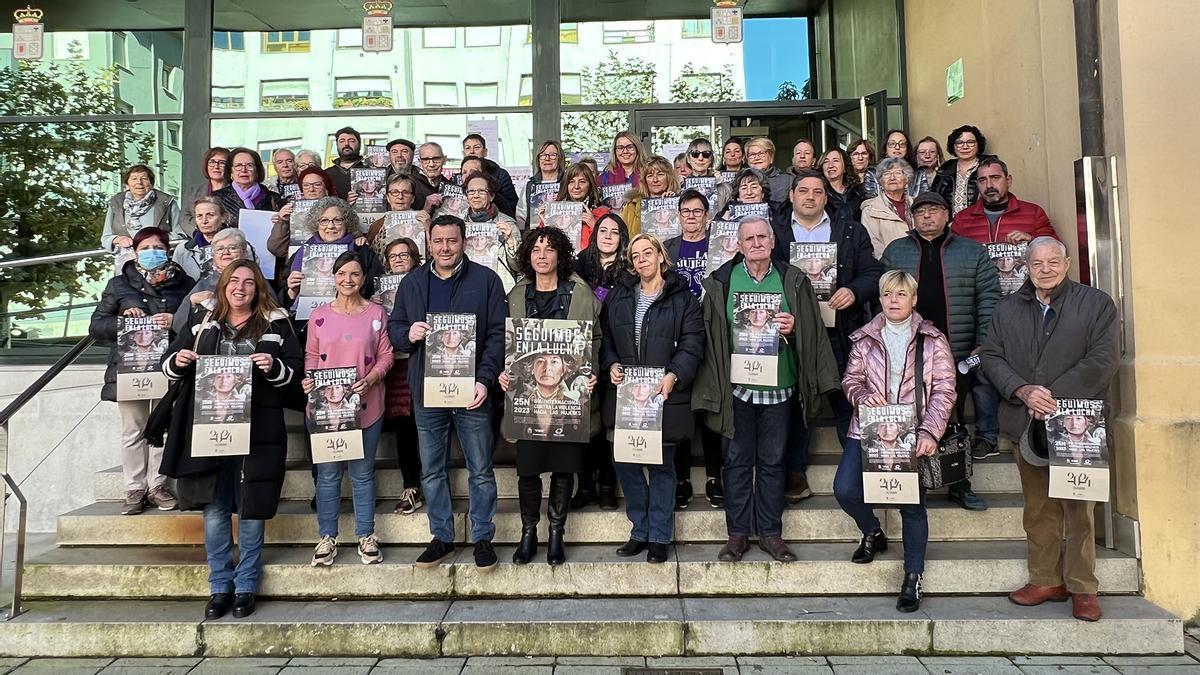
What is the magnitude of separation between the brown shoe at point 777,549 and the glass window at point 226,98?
340 inches

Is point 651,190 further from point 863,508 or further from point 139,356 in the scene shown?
point 139,356

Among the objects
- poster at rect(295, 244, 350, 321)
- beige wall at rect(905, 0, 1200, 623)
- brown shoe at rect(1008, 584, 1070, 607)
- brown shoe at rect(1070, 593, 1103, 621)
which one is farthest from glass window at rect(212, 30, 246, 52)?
brown shoe at rect(1070, 593, 1103, 621)

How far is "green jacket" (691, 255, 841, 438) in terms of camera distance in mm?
4562

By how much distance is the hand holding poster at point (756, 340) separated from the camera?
4.46 m

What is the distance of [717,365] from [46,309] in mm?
7894

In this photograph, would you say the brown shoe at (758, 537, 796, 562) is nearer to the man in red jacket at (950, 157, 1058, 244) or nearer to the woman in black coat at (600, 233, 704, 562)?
the woman in black coat at (600, 233, 704, 562)

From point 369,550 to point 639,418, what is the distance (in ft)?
6.41

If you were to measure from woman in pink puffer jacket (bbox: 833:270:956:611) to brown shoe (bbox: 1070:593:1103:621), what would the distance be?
33.6 inches

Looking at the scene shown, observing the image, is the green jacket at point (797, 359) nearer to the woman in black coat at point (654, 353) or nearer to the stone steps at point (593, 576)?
the woman in black coat at point (654, 353)

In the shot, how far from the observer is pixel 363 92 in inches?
376

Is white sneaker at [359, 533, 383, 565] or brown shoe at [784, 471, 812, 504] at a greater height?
brown shoe at [784, 471, 812, 504]

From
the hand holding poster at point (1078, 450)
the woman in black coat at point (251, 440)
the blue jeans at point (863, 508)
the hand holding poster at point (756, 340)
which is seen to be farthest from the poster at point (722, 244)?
the woman in black coat at point (251, 440)

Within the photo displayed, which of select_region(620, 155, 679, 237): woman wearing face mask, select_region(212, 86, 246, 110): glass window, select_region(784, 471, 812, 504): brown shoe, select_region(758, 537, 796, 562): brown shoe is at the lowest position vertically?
select_region(758, 537, 796, 562): brown shoe

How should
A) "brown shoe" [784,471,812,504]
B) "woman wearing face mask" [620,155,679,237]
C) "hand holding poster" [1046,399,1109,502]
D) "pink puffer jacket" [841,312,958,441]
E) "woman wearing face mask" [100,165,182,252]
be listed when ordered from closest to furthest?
"hand holding poster" [1046,399,1109,502] < "pink puffer jacket" [841,312,958,441] < "brown shoe" [784,471,812,504] < "woman wearing face mask" [620,155,679,237] < "woman wearing face mask" [100,165,182,252]
